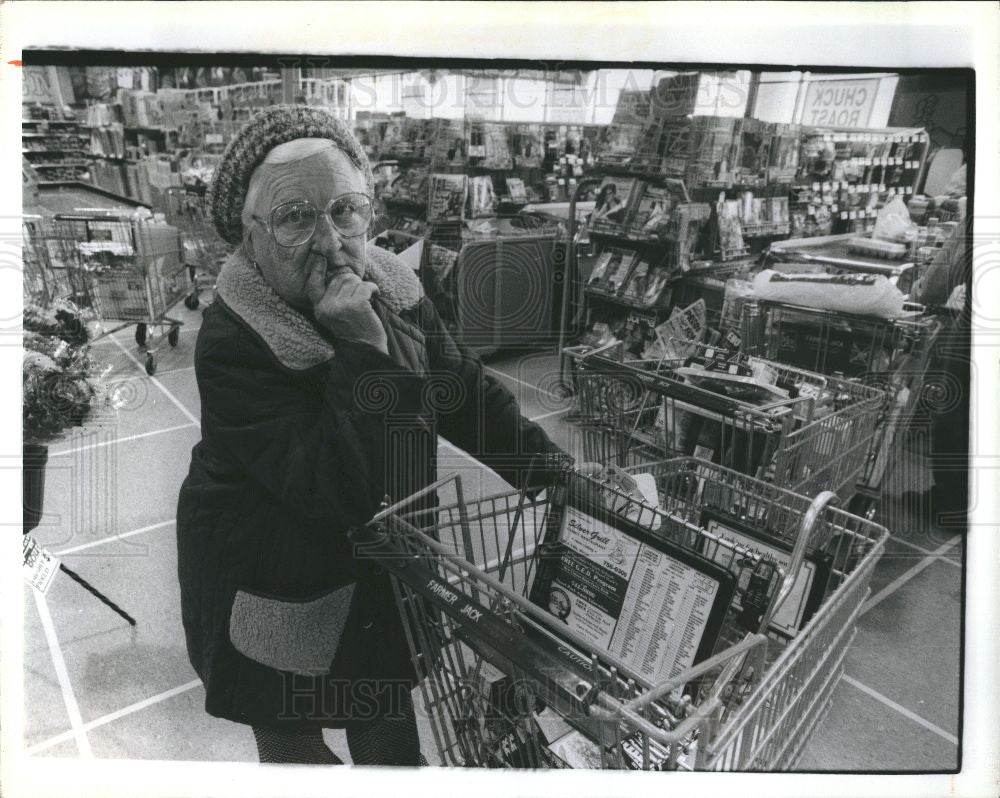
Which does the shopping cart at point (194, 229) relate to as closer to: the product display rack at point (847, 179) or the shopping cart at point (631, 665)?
the shopping cart at point (631, 665)

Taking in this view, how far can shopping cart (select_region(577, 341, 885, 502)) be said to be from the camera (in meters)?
1.87

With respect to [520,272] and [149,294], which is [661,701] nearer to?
[149,294]

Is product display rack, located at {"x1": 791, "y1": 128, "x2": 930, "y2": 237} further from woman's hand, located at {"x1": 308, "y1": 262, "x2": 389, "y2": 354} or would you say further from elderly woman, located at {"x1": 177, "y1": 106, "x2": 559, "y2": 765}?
woman's hand, located at {"x1": 308, "y1": 262, "x2": 389, "y2": 354}

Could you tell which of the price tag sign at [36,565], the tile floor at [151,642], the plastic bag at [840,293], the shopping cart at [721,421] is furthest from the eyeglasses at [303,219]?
the plastic bag at [840,293]

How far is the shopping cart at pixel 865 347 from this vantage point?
2.43m

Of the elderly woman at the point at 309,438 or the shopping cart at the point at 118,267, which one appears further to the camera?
the shopping cart at the point at 118,267

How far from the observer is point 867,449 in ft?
7.61

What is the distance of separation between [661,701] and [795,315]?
68.7 inches

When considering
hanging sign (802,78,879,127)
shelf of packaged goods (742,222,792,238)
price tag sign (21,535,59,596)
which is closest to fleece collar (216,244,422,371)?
price tag sign (21,535,59,596)

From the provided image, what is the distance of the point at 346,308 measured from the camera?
54.0 inches

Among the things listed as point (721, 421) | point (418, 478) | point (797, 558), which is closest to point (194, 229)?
point (418, 478)

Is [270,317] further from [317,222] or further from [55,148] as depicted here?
[55,148]

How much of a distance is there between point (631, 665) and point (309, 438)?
0.80 m

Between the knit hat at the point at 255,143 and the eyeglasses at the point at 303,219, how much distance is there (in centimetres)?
6
